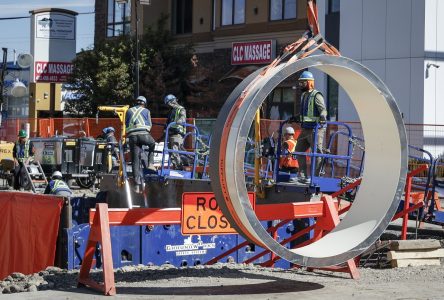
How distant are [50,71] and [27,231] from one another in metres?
35.7

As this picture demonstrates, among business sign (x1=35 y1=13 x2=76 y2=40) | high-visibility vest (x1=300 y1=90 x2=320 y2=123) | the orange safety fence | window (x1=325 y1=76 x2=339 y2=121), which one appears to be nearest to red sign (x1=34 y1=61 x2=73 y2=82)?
business sign (x1=35 y1=13 x2=76 y2=40)

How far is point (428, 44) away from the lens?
2962cm

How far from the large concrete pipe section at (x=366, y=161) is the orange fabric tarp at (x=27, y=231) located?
4945mm

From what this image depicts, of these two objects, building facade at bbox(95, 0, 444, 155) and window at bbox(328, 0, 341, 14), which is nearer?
building facade at bbox(95, 0, 444, 155)

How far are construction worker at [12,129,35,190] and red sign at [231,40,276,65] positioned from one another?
1149cm

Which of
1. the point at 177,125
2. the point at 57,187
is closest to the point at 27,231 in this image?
the point at 57,187

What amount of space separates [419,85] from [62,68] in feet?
83.8

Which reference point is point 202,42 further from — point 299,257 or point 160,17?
→ point 299,257

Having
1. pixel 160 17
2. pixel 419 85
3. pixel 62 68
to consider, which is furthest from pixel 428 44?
pixel 62 68

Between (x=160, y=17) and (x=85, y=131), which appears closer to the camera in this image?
(x=85, y=131)

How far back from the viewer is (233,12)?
39375 millimetres

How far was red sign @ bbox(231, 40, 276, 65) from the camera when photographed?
3652 centimetres

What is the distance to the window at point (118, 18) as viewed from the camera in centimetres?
4647

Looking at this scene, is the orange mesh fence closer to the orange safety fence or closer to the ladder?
the orange safety fence
